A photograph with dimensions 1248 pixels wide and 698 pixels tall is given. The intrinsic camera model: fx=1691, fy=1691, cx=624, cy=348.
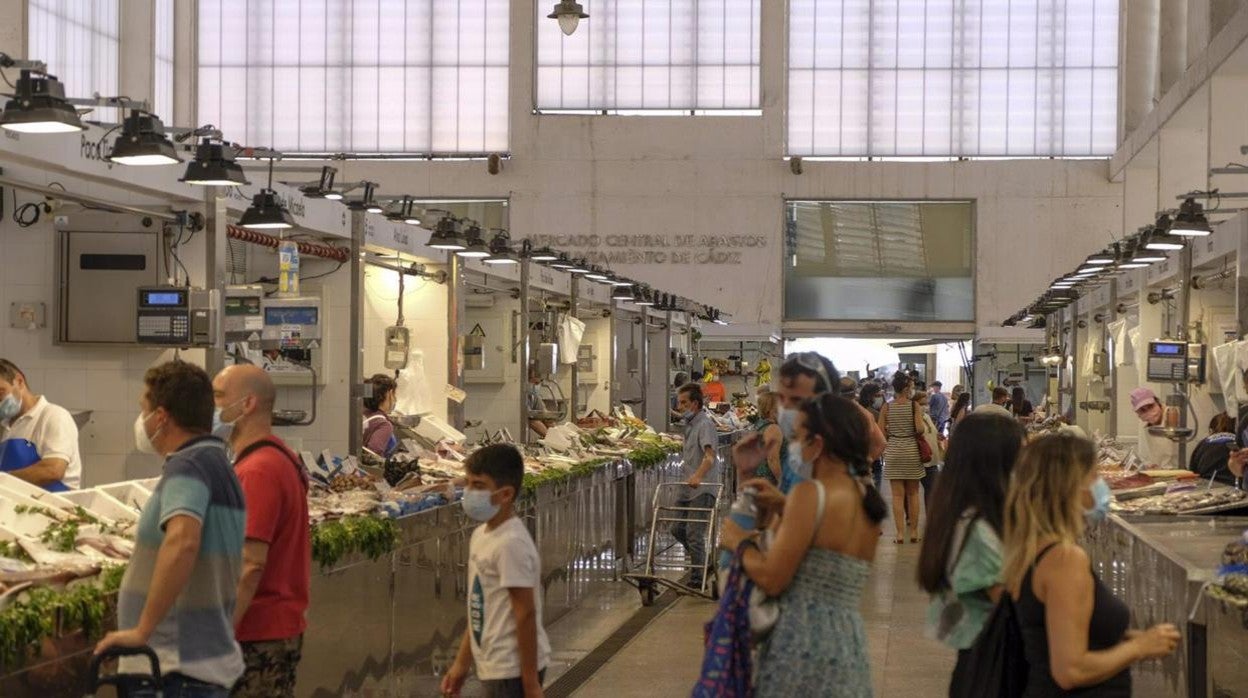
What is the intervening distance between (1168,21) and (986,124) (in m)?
6.41

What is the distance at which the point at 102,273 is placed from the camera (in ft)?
27.6

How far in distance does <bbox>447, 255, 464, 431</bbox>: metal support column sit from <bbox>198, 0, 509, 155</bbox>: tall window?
17000 mm

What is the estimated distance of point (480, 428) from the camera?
14.1 metres

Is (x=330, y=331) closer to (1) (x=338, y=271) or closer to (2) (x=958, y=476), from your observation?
(1) (x=338, y=271)

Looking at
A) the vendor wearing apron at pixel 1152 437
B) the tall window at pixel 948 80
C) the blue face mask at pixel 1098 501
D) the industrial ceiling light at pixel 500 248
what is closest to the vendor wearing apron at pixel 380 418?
the industrial ceiling light at pixel 500 248

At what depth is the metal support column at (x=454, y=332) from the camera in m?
11.8

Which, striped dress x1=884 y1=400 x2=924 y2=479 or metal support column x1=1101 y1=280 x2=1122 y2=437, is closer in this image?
striped dress x1=884 y1=400 x2=924 y2=479

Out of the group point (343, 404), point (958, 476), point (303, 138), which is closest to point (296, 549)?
point (958, 476)

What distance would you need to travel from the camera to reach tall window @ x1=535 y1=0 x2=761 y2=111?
1125 inches

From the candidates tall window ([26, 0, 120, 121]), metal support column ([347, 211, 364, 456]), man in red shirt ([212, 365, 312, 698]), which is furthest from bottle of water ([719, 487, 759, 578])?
tall window ([26, 0, 120, 121])

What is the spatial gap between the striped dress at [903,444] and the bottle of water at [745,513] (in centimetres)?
1129

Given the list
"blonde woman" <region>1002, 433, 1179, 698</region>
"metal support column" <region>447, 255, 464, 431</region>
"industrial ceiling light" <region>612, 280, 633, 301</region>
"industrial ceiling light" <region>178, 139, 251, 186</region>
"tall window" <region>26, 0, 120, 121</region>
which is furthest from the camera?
"tall window" <region>26, 0, 120, 121</region>

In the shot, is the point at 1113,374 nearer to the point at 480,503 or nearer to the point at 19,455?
the point at 19,455

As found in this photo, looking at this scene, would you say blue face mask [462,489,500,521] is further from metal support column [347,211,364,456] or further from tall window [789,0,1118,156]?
tall window [789,0,1118,156]
